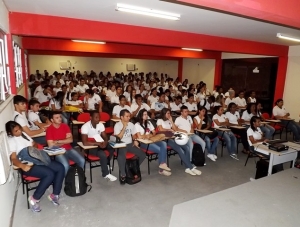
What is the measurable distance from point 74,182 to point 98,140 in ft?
2.94

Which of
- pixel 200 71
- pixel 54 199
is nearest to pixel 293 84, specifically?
pixel 200 71

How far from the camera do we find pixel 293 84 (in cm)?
877

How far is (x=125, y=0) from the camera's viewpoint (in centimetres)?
350

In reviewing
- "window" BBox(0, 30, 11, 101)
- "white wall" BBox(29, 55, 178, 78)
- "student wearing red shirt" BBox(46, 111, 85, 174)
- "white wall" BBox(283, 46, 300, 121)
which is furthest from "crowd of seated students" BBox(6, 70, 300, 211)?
"white wall" BBox(29, 55, 178, 78)

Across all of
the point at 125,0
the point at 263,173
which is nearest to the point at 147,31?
the point at 125,0

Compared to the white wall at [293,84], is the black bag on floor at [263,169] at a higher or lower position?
lower

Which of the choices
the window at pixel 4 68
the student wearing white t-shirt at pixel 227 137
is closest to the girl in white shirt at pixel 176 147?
A: the student wearing white t-shirt at pixel 227 137

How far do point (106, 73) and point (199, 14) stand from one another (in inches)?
458

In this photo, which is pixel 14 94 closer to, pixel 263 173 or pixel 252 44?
pixel 263 173

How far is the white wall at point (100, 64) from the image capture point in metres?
13.6

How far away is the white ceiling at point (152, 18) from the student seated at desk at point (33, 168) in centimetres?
192

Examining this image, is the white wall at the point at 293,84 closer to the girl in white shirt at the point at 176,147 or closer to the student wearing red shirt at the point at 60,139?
the girl in white shirt at the point at 176,147

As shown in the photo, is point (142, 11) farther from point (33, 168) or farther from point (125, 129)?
point (33, 168)

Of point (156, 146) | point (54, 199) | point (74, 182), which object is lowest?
point (54, 199)
